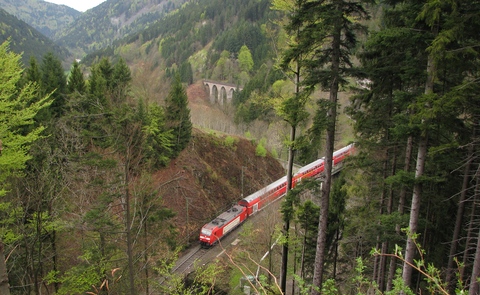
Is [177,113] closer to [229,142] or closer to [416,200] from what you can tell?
[229,142]

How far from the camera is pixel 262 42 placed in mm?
92812

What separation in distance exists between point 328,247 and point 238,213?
11.1 metres

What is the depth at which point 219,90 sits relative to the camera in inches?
3157

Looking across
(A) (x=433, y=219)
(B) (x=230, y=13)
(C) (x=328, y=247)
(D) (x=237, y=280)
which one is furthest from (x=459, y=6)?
(B) (x=230, y=13)

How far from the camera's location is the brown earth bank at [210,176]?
25625 millimetres

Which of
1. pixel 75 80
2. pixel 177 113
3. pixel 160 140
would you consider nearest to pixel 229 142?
pixel 177 113

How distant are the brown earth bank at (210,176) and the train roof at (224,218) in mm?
2457

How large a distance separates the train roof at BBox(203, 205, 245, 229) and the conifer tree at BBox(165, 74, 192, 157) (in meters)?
8.15

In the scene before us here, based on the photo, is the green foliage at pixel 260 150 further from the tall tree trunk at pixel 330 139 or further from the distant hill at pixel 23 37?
the distant hill at pixel 23 37

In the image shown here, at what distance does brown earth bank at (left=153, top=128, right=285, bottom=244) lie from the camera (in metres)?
25.6

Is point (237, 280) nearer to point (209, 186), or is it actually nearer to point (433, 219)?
point (209, 186)

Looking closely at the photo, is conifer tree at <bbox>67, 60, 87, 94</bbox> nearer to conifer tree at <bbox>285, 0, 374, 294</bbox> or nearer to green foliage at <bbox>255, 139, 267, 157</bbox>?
green foliage at <bbox>255, 139, 267, 157</bbox>

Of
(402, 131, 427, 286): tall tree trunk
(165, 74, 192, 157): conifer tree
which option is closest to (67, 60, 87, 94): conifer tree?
(165, 74, 192, 157): conifer tree

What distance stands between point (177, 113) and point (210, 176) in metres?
7.19
